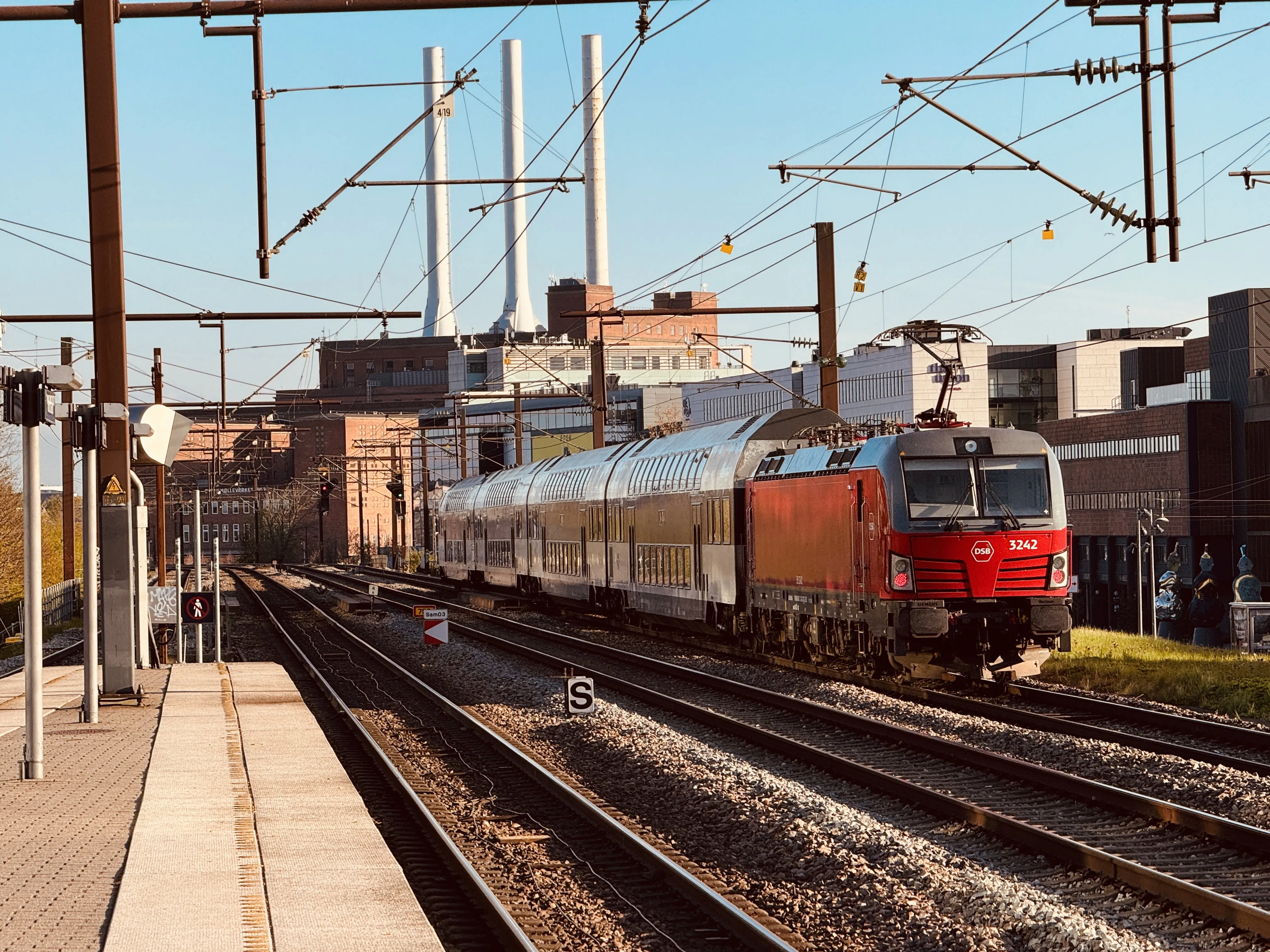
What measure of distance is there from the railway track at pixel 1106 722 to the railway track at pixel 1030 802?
1535 mm

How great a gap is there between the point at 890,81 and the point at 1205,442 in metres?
77.1

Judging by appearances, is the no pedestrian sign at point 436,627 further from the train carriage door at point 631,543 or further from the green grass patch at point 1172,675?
the green grass patch at point 1172,675

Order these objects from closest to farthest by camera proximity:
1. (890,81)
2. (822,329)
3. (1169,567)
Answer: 1. (890,81)
2. (822,329)
3. (1169,567)

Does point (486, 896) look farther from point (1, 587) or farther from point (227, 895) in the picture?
point (1, 587)

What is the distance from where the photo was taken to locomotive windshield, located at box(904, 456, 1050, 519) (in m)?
20.5

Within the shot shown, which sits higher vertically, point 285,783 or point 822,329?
point 822,329

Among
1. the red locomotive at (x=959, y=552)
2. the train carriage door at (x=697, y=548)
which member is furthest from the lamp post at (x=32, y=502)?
the train carriage door at (x=697, y=548)

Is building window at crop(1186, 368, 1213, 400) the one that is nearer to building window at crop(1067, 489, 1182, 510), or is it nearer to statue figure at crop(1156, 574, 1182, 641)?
building window at crop(1067, 489, 1182, 510)

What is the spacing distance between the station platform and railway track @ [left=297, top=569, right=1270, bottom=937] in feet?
14.4

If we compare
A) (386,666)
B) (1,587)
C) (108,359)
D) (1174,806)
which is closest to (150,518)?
(1,587)

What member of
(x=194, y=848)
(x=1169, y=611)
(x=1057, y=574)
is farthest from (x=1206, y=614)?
(x=1169, y=611)

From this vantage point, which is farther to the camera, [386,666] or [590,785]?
[386,666]

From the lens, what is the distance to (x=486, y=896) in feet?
33.1

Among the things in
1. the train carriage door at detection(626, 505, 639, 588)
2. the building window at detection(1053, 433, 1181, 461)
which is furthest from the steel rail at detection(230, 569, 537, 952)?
the building window at detection(1053, 433, 1181, 461)
